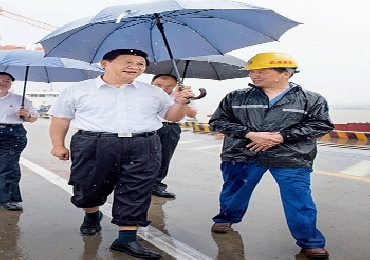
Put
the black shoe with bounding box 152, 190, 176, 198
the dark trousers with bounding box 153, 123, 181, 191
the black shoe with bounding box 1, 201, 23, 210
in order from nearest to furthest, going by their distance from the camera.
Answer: the black shoe with bounding box 1, 201, 23, 210 → the dark trousers with bounding box 153, 123, 181, 191 → the black shoe with bounding box 152, 190, 176, 198

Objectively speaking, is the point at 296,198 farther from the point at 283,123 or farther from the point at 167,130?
the point at 167,130

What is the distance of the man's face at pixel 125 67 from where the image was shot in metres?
3.73

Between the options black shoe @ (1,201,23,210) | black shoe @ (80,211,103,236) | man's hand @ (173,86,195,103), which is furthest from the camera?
black shoe @ (1,201,23,210)

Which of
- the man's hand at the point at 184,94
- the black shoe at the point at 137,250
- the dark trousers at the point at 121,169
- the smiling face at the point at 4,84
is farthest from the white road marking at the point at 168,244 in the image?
the smiling face at the point at 4,84

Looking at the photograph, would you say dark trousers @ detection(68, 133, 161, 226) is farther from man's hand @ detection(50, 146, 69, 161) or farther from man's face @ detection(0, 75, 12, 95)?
man's face @ detection(0, 75, 12, 95)

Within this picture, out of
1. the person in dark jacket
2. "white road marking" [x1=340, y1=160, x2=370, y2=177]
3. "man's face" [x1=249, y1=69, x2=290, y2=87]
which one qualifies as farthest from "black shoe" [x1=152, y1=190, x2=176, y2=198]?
"white road marking" [x1=340, y1=160, x2=370, y2=177]

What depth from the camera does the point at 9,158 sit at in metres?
5.30

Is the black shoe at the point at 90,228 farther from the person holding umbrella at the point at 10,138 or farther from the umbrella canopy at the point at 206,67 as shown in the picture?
the umbrella canopy at the point at 206,67

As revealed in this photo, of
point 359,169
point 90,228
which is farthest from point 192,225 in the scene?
point 359,169

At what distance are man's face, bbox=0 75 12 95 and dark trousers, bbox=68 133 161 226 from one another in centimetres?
190

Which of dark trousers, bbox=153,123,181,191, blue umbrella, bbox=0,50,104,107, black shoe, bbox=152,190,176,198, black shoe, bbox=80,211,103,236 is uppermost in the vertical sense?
blue umbrella, bbox=0,50,104,107

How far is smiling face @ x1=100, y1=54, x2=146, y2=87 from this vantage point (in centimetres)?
373

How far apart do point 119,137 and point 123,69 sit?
0.53 metres

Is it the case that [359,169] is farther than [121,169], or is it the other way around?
[359,169]
